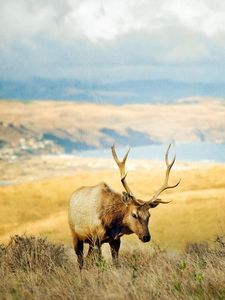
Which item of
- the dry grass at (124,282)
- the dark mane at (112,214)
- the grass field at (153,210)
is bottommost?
the grass field at (153,210)

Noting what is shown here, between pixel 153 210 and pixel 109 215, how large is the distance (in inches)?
874

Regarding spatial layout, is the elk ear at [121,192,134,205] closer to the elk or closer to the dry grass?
the elk

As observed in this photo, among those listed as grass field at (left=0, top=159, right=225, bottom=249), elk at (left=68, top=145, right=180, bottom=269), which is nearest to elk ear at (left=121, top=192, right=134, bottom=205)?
elk at (left=68, top=145, right=180, bottom=269)

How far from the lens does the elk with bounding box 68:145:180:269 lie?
13.6 meters

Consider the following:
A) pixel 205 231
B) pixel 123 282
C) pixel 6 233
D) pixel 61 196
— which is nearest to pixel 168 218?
pixel 205 231

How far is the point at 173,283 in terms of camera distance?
9.63 meters

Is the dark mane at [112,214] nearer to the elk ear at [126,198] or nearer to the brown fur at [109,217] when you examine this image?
the brown fur at [109,217]

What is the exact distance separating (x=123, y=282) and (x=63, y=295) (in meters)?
0.87

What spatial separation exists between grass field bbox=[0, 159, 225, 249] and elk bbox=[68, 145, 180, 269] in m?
5.40

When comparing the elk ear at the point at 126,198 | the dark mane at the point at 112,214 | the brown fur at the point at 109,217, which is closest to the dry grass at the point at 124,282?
the brown fur at the point at 109,217

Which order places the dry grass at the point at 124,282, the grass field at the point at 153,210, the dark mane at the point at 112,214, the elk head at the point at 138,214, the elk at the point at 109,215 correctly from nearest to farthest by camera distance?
1. the dry grass at the point at 124,282
2. the elk head at the point at 138,214
3. the elk at the point at 109,215
4. the dark mane at the point at 112,214
5. the grass field at the point at 153,210

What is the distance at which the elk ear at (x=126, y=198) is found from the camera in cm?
1379

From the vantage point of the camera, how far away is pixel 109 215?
14109 millimetres

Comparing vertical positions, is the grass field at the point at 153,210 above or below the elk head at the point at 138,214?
below
